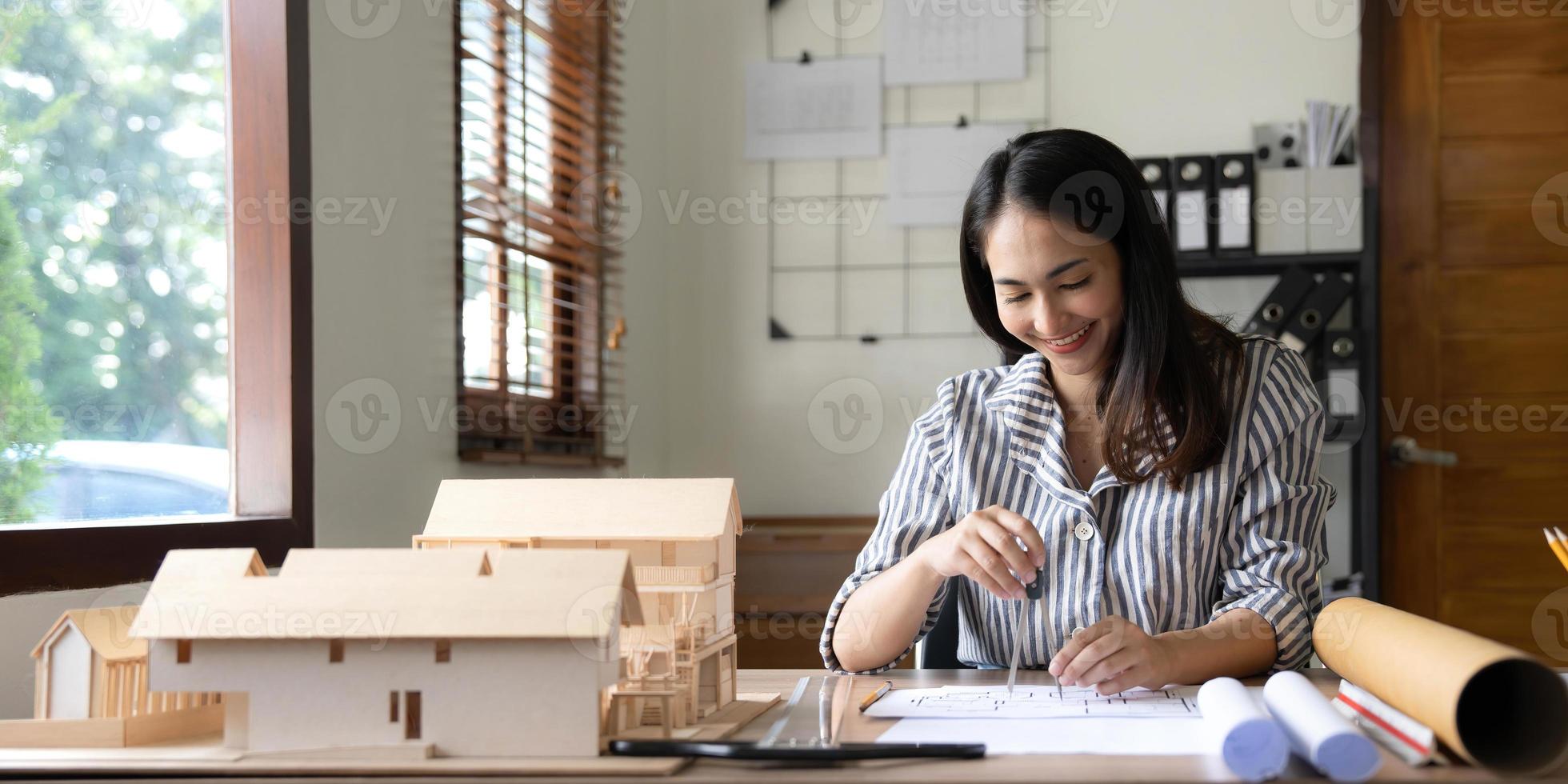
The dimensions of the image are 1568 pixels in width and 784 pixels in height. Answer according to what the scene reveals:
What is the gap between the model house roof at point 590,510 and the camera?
1029 millimetres

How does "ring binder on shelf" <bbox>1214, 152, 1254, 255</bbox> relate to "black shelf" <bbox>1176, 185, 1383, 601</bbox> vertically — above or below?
above

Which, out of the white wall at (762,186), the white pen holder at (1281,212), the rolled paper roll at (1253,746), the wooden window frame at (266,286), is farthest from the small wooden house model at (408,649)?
the white pen holder at (1281,212)

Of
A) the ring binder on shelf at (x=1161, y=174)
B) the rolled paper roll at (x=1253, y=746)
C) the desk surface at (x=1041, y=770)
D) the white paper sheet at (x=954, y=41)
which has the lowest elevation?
the desk surface at (x=1041, y=770)

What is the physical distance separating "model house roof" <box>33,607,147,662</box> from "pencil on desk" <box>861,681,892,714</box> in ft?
1.74

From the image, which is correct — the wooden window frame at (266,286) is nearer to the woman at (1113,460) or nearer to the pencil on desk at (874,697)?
the woman at (1113,460)

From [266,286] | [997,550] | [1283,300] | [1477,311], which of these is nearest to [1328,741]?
[997,550]

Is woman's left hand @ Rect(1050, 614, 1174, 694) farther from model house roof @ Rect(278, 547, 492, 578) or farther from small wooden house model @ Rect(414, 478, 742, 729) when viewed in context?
model house roof @ Rect(278, 547, 492, 578)

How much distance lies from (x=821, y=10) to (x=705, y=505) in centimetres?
253

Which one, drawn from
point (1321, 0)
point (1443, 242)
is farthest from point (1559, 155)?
point (1321, 0)

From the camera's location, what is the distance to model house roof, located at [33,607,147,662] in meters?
0.93

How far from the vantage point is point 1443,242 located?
9.93 feet

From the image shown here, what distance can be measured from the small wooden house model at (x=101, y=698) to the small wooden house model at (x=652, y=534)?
204 mm

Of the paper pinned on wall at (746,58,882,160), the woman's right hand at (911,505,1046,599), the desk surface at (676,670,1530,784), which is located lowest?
the desk surface at (676,670,1530,784)

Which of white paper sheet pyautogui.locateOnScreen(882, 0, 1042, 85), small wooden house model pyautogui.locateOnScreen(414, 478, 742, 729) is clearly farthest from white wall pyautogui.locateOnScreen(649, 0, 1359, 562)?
small wooden house model pyautogui.locateOnScreen(414, 478, 742, 729)
